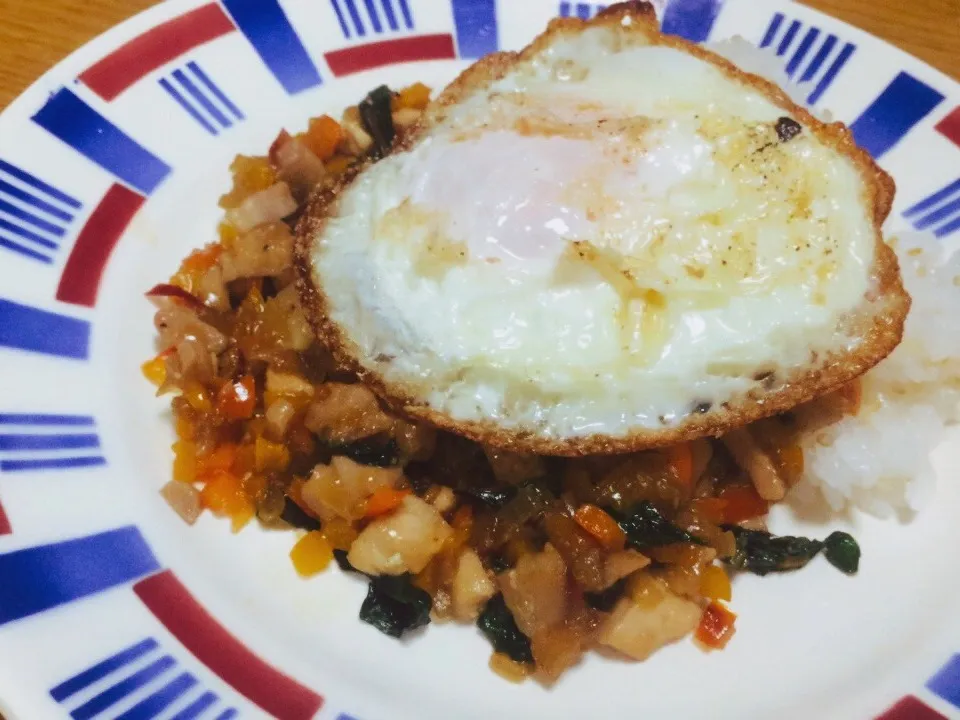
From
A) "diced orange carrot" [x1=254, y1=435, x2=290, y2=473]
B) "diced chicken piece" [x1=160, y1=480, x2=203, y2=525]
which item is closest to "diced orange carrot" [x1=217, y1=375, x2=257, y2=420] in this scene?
"diced orange carrot" [x1=254, y1=435, x2=290, y2=473]

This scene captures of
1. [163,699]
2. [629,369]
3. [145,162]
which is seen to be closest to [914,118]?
[629,369]

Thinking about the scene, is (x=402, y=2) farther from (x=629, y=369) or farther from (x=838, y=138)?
(x=629, y=369)

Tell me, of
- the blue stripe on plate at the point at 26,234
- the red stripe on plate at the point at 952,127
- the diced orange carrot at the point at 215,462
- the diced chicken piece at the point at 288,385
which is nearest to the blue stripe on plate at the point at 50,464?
the diced orange carrot at the point at 215,462

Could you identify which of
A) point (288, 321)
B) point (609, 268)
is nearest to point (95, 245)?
point (288, 321)

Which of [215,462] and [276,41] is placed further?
[276,41]

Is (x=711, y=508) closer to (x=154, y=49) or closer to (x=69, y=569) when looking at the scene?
(x=69, y=569)

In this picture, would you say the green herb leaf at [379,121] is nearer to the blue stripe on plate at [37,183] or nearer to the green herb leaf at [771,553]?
the blue stripe on plate at [37,183]
